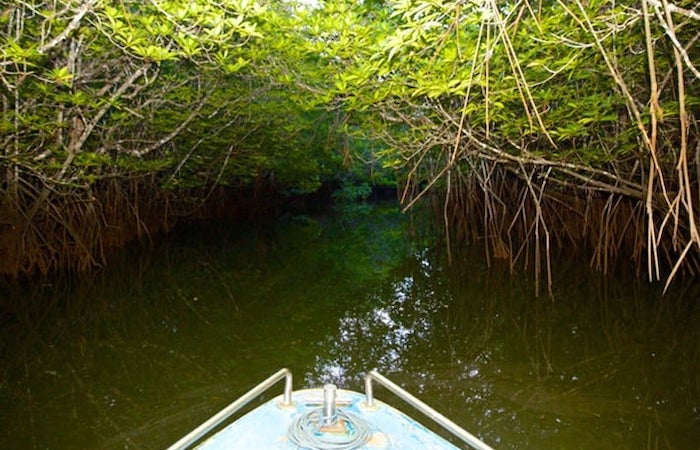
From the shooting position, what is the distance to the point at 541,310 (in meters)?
4.52

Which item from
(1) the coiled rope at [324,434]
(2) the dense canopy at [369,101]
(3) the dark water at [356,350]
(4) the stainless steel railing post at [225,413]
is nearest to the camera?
(4) the stainless steel railing post at [225,413]

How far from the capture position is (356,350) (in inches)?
140

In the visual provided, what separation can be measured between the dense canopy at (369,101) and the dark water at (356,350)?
2.25 feet

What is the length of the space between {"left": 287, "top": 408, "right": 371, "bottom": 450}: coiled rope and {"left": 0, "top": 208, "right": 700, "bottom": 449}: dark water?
1.09 m

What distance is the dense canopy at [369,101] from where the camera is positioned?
307 centimetres

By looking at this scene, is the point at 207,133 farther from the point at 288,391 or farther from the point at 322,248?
the point at 288,391

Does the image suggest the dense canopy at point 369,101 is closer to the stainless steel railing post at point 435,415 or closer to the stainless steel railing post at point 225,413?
the stainless steel railing post at point 435,415

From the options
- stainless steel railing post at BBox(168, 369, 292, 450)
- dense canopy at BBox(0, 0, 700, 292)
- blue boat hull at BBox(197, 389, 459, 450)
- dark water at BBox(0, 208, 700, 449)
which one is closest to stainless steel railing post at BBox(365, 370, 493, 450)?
blue boat hull at BBox(197, 389, 459, 450)

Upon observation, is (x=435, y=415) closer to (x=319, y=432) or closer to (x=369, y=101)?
(x=319, y=432)

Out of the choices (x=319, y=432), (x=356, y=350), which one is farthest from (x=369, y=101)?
(x=319, y=432)

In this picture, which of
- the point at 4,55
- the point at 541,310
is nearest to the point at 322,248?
the point at 541,310

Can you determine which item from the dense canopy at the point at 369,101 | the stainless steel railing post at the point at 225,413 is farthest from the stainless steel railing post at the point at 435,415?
the dense canopy at the point at 369,101

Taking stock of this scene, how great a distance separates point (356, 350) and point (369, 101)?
2.21 meters

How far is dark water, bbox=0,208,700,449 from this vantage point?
2.46 meters
